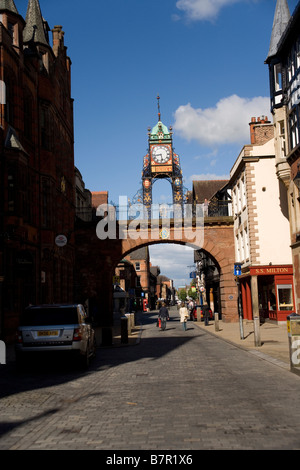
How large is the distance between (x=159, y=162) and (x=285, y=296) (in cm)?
2815

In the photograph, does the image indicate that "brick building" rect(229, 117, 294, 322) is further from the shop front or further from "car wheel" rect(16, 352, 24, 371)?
"car wheel" rect(16, 352, 24, 371)

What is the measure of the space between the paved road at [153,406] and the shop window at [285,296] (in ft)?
58.2

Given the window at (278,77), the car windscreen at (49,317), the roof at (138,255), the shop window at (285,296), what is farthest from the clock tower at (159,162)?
the roof at (138,255)

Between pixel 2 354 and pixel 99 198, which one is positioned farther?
pixel 99 198

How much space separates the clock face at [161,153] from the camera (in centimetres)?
5614

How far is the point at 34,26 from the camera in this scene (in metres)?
29.9

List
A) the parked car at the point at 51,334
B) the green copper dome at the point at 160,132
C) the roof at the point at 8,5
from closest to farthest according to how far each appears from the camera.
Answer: the parked car at the point at 51,334 < the roof at the point at 8,5 < the green copper dome at the point at 160,132

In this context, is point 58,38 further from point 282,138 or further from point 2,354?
point 2,354

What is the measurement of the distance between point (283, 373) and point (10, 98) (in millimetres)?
17694

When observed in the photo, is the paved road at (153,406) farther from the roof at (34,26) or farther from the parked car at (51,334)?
the roof at (34,26)

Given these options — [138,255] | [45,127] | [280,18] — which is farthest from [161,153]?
[138,255]

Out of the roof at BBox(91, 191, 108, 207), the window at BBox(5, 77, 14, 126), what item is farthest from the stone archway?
the roof at BBox(91, 191, 108, 207)

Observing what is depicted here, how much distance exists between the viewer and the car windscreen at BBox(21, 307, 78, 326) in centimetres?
1283
